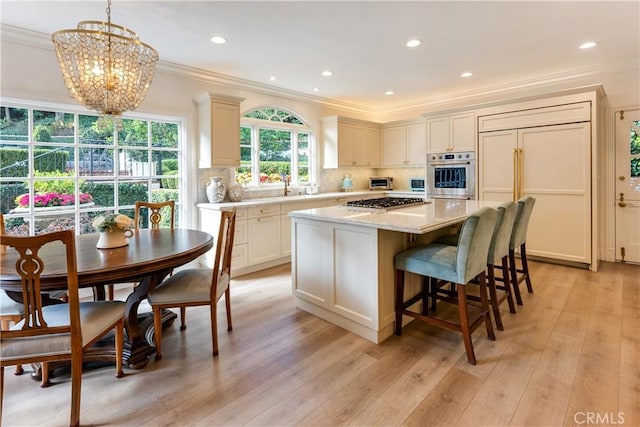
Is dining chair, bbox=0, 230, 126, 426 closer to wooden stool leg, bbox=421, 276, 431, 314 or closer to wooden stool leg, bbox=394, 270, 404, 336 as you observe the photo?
wooden stool leg, bbox=394, 270, 404, 336

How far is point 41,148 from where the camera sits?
3268 millimetres

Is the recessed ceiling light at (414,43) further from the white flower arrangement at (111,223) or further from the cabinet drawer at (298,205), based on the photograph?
the white flower arrangement at (111,223)

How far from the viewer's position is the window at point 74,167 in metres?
3.15

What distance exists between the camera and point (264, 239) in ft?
14.4

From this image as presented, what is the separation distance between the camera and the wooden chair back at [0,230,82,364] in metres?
1.47

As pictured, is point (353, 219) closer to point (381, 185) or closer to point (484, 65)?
point (484, 65)

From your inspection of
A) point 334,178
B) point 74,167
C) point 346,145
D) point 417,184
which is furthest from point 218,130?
point 417,184

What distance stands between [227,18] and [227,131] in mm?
1591

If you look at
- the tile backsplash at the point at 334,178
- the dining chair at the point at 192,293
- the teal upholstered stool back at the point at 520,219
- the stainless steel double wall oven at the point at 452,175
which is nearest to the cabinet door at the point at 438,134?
the stainless steel double wall oven at the point at 452,175

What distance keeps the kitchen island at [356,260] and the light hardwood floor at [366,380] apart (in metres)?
0.16

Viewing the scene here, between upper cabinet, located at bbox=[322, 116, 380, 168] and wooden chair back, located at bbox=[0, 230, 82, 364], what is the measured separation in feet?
15.2

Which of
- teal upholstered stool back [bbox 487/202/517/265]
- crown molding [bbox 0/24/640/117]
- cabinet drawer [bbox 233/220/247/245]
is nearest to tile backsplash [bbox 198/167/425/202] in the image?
cabinet drawer [bbox 233/220/247/245]

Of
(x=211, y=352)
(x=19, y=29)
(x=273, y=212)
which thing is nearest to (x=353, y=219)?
(x=211, y=352)

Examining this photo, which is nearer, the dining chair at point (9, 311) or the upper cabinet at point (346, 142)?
the dining chair at point (9, 311)
